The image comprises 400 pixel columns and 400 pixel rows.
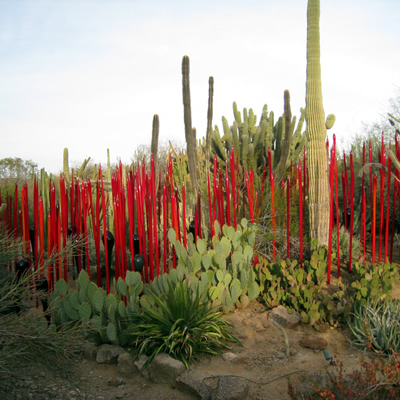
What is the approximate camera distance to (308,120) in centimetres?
544

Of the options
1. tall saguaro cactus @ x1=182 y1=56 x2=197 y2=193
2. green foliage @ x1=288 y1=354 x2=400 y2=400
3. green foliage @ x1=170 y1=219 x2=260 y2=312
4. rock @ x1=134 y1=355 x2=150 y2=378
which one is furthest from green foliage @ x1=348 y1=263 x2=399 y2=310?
tall saguaro cactus @ x1=182 y1=56 x2=197 y2=193

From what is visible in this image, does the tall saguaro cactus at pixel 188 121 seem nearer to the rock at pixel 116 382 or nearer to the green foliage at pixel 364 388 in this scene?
the rock at pixel 116 382

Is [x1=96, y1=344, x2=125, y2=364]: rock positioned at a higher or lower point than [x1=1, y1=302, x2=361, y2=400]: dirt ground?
higher

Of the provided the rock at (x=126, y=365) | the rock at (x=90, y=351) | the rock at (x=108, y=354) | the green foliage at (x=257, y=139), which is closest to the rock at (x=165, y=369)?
the rock at (x=126, y=365)

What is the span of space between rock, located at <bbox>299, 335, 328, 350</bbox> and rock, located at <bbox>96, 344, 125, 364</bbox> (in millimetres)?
1381

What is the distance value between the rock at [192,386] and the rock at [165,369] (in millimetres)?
60

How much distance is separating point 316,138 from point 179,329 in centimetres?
309

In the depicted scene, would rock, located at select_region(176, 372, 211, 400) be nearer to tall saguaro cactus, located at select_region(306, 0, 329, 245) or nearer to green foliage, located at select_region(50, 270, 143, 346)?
green foliage, located at select_region(50, 270, 143, 346)

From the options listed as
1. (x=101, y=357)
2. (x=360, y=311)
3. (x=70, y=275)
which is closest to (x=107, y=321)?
(x=101, y=357)

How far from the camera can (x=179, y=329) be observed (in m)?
3.25

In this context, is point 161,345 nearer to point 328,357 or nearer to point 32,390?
point 32,390

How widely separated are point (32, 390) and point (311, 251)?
3314 millimetres

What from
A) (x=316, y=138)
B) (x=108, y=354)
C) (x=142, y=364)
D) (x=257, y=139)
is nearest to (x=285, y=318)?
(x=142, y=364)

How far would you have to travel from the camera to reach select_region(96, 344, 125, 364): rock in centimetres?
327
